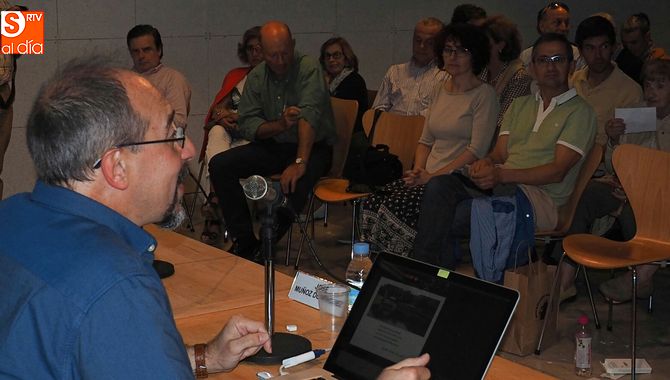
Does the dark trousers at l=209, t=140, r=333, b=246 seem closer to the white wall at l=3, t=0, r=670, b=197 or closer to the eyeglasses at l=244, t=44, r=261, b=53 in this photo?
the eyeglasses at l=244, t=44, r=261, b=53

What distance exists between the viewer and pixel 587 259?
13.0 ft

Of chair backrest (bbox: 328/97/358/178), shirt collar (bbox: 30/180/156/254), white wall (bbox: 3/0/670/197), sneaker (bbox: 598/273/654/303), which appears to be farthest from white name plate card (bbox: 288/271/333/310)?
white wall (bbox: 3/0/670/197)

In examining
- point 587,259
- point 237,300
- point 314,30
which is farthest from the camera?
point 314,30

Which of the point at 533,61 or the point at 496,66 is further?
the point at 496,66

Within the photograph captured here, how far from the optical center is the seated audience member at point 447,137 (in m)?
4.77

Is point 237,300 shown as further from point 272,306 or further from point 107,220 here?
point 107,220

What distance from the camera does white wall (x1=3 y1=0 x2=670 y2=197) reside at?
6.93m

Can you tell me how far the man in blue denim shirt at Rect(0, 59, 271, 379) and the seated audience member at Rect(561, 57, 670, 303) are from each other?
329cm

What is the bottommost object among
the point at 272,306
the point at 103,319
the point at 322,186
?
the point at 322,186

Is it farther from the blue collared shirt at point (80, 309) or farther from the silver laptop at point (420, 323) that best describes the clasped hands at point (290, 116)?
the blue collared shirt at point (80, 309)

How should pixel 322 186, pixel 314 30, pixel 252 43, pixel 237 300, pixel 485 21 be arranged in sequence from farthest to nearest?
1. pixel 314 30
2. pixel 252 43
3. pixel 485 21
4. pixel 322 186
5. pixel 237 300

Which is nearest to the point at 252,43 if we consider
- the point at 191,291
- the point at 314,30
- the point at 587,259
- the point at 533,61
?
the point at 314,30

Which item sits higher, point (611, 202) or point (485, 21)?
point (485, 21)

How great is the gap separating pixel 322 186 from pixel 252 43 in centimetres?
157
